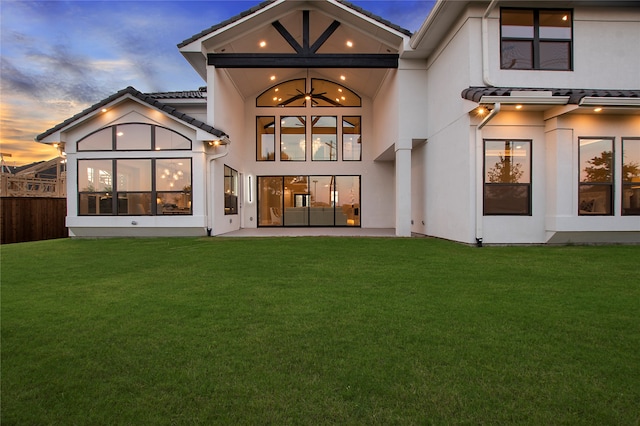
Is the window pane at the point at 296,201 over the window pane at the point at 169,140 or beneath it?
beneath

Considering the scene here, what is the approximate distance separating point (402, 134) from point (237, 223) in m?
7.25

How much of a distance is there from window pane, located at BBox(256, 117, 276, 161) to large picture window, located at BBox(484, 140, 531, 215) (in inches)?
369

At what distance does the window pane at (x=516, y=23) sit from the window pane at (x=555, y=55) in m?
0.50

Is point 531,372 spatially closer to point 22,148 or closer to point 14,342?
point 14,342

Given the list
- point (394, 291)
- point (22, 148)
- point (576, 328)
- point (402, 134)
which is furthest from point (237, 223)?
point (576, 328)

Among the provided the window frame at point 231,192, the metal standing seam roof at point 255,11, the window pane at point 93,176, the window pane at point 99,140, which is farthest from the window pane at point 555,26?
the window pane at point 93,176

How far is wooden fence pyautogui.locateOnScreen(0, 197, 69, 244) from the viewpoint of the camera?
36.7ft

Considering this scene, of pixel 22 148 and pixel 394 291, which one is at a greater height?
pixel 22 148

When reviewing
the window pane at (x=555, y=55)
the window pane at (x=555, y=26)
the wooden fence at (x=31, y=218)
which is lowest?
the wooden fence at (x=31, y=218)

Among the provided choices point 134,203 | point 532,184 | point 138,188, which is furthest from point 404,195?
point 134,203

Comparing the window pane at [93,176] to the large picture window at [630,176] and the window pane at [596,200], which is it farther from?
the large picture window at [630,176]

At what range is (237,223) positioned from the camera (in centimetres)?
1409

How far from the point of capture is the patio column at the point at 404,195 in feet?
35.6

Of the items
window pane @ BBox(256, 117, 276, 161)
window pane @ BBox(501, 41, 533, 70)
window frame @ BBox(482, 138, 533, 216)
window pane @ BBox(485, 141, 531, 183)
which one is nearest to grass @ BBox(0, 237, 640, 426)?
window frame @ BBox(482, 138, 533, 216)
